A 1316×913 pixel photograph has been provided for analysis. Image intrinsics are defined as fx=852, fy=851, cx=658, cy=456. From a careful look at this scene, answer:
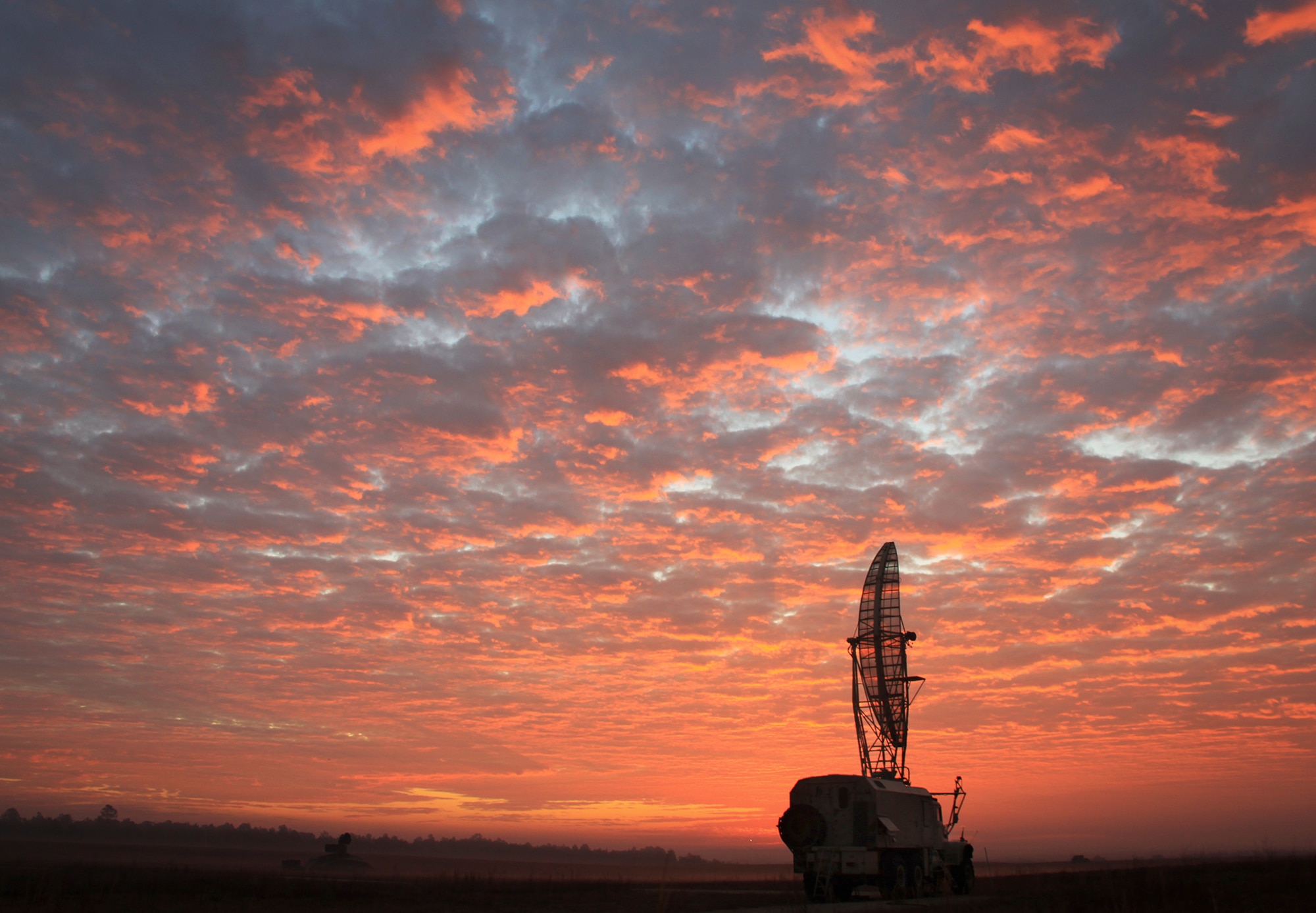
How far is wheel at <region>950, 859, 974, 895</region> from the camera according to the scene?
1510 inches

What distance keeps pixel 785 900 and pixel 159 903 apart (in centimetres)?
2166

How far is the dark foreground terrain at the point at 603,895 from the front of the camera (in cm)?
2555

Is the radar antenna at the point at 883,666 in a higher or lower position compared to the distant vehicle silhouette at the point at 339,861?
higher

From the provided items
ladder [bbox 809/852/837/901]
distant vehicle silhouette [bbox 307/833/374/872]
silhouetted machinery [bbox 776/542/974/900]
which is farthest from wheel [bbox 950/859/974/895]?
distant vehicle silhouette [bbox 307/833/374/872]

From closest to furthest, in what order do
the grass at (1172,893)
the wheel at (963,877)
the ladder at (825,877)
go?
the grass at (1172,893) → the ladder at (825,877) → the wheel at (963,877)

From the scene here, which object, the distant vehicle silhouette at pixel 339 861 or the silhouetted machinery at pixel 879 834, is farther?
the distant vehicle silhouette at pixel 339 861

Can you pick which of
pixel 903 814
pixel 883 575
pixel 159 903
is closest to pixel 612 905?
pixel 903 814

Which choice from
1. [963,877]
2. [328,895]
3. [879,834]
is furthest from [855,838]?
[328,895]

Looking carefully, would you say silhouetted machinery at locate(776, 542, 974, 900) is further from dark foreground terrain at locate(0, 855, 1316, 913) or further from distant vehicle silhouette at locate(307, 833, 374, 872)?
distant vehicle silhouette at locate(307, 833, 374, 872)

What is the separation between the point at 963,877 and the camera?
38.5m

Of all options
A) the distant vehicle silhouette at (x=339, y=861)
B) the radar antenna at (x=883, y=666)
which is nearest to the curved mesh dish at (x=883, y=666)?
the radar antenna at (x=883, y=666)

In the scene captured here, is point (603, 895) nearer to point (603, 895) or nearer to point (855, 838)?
point (603, 895)

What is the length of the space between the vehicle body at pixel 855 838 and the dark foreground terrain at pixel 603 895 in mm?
1118

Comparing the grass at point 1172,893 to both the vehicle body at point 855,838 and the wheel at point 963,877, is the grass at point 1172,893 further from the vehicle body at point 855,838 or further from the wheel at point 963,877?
the vehicle body at point 855,838
